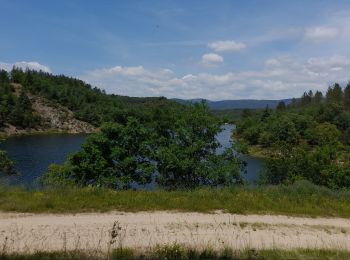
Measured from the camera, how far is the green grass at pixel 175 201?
13.2 m

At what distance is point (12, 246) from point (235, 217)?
22.9 ft

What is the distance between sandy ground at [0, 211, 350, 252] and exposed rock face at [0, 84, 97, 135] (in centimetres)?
13347

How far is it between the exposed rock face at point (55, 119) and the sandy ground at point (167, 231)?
438 ft

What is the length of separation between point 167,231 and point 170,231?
8 centimetres

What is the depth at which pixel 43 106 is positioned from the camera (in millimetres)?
168875

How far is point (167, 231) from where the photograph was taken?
37.4 ft

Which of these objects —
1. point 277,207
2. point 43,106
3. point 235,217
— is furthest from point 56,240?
point 43,106

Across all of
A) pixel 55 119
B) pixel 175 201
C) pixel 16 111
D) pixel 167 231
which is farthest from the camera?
pixel 55 119

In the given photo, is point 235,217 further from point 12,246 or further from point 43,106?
point 43,106

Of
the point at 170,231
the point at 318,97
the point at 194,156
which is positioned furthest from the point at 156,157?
the point at 318,97

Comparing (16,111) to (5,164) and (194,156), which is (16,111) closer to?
(5,164)

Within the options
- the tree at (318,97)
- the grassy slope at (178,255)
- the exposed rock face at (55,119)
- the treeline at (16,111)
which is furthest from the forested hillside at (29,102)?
the grassy slope at (178,255)

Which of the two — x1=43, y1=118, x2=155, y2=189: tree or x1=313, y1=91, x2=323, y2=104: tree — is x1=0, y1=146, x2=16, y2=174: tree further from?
x1=313, y1=91, x2=323, y2=104: tree

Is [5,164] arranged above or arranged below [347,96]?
below
